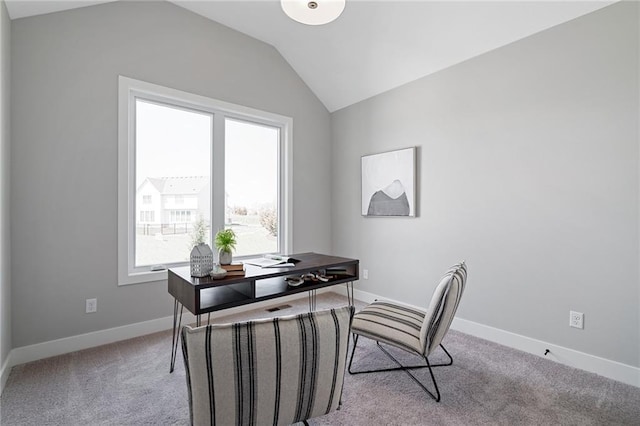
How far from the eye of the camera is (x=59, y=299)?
2418 millimetres

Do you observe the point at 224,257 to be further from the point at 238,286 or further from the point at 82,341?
the point at 82,341

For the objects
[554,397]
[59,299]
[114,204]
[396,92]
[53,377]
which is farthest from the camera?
[396,92]

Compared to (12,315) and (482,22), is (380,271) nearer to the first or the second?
(482,22)

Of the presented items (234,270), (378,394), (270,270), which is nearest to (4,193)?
(234,270)

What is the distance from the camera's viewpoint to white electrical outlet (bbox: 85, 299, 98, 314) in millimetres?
2536

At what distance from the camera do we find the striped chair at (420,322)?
1.81m

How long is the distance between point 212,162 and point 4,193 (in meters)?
1.65

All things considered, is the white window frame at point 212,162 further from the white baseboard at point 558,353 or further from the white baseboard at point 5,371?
the white baseboard at point 558,353

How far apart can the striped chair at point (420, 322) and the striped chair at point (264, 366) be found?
0.83 metres

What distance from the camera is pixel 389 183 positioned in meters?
3.54

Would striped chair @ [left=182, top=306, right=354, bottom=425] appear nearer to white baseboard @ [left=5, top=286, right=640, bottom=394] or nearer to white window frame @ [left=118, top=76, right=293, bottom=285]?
white baseboard @ [left=5, top=286, right=640, bottom=394]

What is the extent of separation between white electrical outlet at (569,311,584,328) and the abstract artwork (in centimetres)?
154

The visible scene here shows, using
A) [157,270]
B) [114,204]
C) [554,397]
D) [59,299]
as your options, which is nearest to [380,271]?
[554,397]

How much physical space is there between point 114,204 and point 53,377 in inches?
52.2
